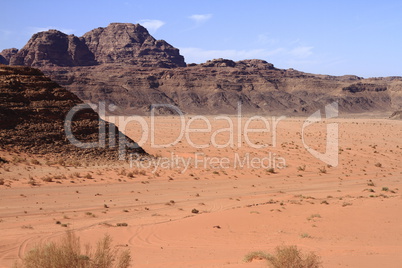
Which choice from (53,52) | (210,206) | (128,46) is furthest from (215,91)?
(210,206)

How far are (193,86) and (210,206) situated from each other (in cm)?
11493

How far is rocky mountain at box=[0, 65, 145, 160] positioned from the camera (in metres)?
25.5

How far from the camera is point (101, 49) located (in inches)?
7210

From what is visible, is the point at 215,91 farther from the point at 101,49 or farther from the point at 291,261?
the point at 291,261

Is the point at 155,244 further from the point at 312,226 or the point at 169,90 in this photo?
the point at 169,90

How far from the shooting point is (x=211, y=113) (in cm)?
11531

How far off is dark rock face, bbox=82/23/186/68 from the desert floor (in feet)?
466

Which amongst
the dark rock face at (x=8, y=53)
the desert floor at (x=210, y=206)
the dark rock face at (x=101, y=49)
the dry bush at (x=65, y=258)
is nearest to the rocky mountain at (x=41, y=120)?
the desert floor at (x=210, y=206)

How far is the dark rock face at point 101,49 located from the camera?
153625 mm

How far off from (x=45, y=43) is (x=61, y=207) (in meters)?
151

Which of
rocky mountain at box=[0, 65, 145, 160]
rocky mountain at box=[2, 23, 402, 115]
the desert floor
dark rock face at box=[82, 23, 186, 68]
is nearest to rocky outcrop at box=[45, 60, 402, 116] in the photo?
rocky mountain at box=[2, 23, 402, 115]

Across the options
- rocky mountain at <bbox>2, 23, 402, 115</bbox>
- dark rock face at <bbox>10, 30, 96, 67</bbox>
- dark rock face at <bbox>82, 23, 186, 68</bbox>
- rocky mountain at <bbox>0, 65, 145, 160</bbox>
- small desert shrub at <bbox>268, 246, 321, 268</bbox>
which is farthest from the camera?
dark rock face at <bbox>82, 23, 186, 68</bbox>

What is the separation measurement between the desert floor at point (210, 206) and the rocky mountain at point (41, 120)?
0.97 meters

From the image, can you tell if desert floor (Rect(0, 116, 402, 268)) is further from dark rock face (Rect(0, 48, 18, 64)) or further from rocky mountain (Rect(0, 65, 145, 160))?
dark rock face (Rect(0, 48, 18, 64))
